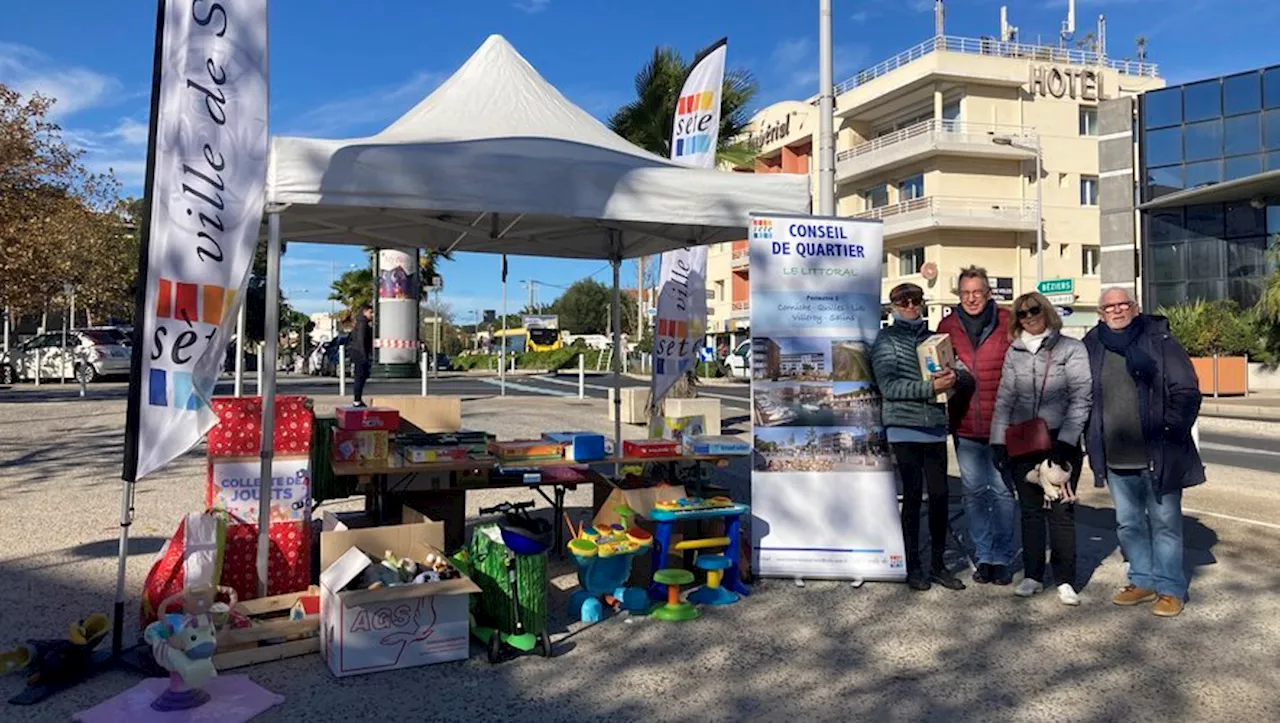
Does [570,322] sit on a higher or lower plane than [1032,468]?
higher

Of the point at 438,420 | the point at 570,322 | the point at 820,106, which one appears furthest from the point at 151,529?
the point at 570,322

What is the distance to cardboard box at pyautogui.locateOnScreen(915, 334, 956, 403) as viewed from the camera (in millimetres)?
4977

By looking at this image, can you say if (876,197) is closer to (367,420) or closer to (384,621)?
(367,420)

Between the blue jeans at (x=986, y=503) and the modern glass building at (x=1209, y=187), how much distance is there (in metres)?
32.4

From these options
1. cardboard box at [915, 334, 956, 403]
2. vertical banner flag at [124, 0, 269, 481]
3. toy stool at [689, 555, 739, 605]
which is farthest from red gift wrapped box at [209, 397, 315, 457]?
cardboard box at [915, 334, 956, 403]

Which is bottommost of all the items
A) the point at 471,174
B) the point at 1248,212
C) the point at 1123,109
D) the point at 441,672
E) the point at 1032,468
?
the point at 441,672

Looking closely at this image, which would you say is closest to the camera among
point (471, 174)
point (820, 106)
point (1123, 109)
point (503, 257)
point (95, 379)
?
point (471, 174)

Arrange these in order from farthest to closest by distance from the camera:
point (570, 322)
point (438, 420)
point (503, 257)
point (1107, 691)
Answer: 1. point (570, 322)
2. point (503, 257)
3. point (438, 420)
4. point (1107, 691)

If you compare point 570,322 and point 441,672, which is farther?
point 570,322

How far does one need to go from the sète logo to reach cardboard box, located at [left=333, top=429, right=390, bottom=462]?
1292 millimetres

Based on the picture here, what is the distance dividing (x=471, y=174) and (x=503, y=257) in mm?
3292

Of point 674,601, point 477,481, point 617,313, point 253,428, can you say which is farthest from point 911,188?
point 253,428

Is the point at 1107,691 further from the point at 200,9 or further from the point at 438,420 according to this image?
the point at 200,9

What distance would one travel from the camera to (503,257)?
26.1 feet
